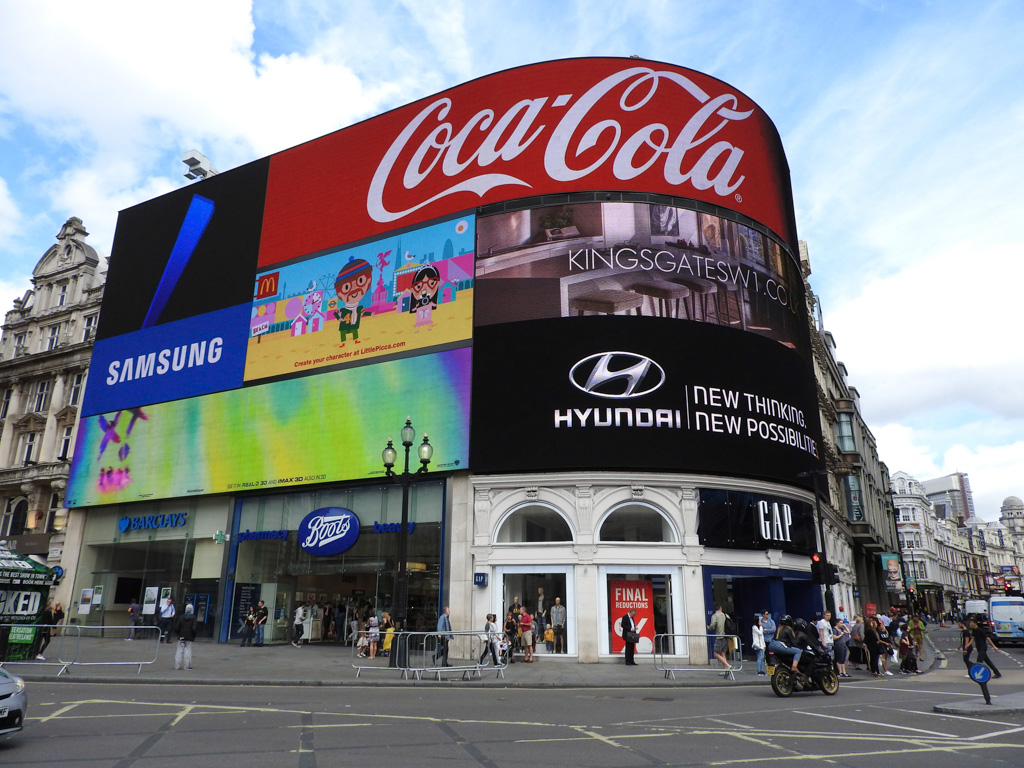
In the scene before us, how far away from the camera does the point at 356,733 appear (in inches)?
439

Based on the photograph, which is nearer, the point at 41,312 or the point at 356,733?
the point at 356,733

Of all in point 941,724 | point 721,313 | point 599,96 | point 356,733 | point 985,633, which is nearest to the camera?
point 356,733

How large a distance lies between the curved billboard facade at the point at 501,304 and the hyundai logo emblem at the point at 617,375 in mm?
86

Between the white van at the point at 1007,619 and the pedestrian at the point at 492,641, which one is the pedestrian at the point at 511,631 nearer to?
the pedestrian at the point at 492,641

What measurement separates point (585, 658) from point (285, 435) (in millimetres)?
16806

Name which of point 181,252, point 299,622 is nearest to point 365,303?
point 299,622

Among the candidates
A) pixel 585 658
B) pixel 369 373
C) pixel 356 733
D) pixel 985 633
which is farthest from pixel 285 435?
pixel 985 633

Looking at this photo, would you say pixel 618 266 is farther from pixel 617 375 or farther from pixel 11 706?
pixel 11 706

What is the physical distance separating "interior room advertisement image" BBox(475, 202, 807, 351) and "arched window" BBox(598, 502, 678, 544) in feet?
25.3

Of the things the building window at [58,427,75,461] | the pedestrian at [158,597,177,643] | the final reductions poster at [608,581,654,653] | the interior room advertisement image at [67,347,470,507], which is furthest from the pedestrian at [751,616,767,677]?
the building window at [58,427,75,461]

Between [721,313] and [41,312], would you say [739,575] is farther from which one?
[41,312]

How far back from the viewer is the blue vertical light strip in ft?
135

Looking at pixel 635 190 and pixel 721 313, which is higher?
pixel 635 190

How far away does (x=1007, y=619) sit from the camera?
140 ft
